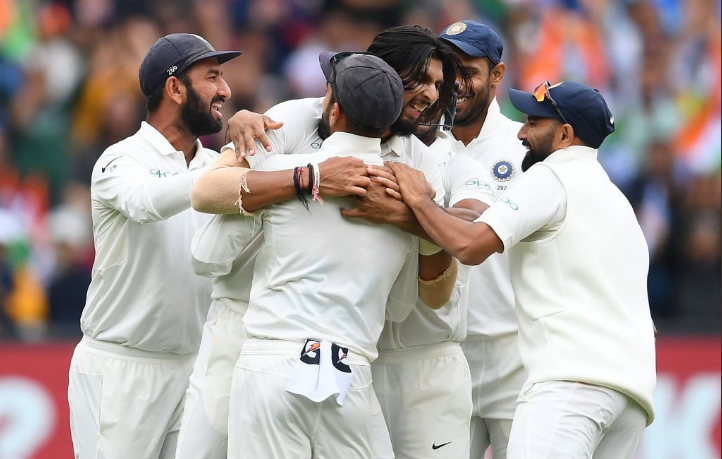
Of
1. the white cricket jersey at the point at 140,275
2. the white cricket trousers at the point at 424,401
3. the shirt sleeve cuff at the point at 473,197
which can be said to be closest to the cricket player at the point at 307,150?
the shirt sleeve cuff at the point at 473,197

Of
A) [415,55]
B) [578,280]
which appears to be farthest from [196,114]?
[578,280]

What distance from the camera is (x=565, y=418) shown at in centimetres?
422

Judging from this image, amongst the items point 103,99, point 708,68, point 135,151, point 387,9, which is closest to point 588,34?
point 708,68

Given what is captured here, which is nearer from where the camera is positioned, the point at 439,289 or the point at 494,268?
the point at 439,289

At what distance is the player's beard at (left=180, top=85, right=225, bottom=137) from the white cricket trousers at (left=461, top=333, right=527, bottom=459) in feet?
5.40

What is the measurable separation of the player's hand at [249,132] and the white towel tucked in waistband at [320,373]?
819mm

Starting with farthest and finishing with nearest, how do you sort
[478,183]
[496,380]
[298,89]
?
[298,89], [496,380], [478,183]

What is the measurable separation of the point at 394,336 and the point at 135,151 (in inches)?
60.7

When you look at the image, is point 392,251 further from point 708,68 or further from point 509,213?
point 708,68

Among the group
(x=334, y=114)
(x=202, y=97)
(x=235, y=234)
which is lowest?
(x=235, y=234)

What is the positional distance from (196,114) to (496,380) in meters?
1.93

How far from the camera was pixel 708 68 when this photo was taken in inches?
413

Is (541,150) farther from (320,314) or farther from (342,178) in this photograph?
(320,314)

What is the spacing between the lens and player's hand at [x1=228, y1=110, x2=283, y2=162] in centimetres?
435
